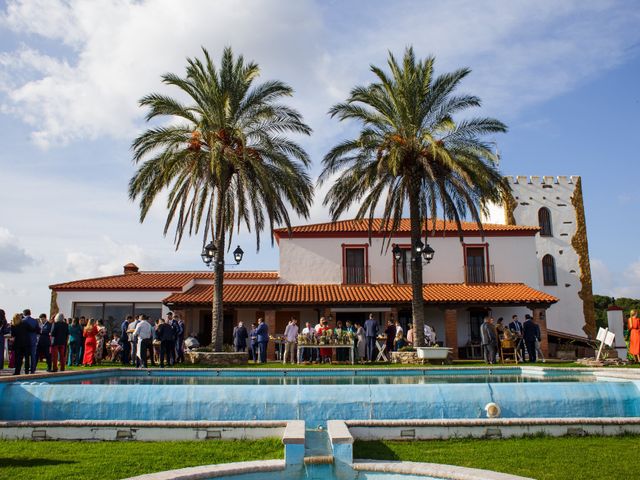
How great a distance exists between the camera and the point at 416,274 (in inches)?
787

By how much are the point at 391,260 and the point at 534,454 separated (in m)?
21.7

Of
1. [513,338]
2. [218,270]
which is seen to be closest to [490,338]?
[513,338]

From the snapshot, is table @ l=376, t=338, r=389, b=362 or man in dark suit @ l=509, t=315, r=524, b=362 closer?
man in dark suit @ l=509, t=315, r=524, b=362

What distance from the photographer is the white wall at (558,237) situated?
3284 centimetres

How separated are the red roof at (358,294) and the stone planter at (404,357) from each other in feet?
19.8

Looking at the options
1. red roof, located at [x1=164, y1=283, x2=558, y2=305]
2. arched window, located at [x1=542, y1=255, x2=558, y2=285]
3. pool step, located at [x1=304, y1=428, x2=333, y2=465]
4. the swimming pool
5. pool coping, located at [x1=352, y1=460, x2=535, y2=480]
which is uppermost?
arched window, located at [x1=542, y1=255, x2=558, y2=285]

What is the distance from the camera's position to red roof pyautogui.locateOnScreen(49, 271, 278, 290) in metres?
26.8

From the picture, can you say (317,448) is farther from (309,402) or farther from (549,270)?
(549,270)

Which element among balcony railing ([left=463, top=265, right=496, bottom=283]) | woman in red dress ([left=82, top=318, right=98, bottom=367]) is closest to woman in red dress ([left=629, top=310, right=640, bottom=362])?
balcony railing ([left=463, top=265, right=496, bottom=283])

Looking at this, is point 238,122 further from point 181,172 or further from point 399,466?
point 399,466

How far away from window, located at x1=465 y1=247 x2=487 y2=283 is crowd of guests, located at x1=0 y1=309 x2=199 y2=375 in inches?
558

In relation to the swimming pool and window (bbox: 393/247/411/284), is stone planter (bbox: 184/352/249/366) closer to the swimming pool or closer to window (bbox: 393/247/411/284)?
the swimming pool

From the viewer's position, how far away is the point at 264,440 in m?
7.13

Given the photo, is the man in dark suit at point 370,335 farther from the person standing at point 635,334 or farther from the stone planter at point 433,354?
the person standing at point 635,334
